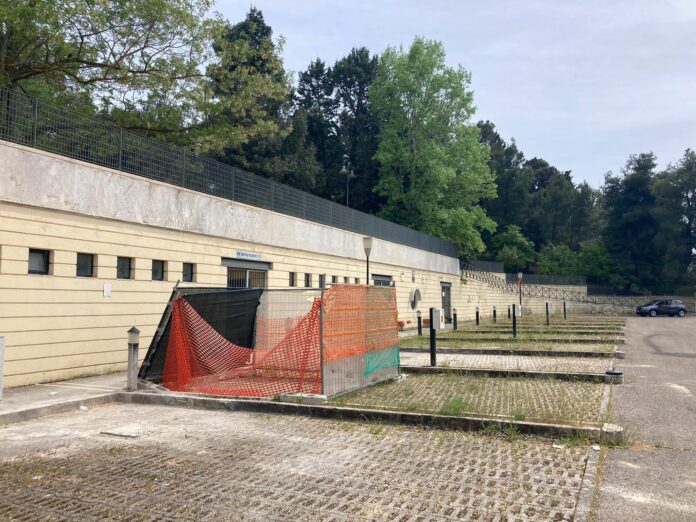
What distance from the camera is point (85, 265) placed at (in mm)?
12172

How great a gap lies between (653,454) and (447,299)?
32975 mm

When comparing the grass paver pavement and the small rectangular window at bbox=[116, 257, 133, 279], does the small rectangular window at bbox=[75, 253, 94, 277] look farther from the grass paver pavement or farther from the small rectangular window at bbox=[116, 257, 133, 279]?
the grass paver pavement

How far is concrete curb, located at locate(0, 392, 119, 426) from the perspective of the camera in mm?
7914

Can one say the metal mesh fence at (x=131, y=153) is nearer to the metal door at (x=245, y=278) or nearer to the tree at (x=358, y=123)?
the metal door at (x=245, y=278)

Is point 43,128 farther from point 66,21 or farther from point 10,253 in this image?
point 66,21

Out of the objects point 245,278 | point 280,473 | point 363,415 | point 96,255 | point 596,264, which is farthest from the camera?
point 596,264

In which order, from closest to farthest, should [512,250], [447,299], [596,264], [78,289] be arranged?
[78,289], [447,299], [512,250], [596,264]

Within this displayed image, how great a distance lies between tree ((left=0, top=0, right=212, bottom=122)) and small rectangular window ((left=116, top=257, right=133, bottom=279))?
21.8 ft

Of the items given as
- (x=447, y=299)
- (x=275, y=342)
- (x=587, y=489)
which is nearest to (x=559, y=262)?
(x=447, y=299)

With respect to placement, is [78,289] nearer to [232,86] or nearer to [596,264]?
[232,86]

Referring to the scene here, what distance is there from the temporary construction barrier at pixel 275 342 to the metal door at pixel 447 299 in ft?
87.0

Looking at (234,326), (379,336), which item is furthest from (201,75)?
(379,336)

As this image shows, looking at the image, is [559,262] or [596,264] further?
[559,262]

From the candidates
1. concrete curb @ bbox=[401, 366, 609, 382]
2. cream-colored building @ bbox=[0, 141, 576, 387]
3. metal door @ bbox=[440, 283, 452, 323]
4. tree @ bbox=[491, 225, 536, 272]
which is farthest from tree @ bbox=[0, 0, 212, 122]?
tree @ bbox=[491, 225, 536, 272]
